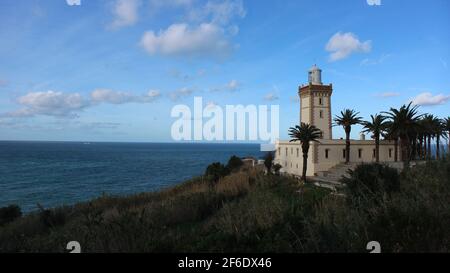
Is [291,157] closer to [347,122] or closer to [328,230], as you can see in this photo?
[347,122]

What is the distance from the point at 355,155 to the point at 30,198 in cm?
3079

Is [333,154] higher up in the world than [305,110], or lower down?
lower down

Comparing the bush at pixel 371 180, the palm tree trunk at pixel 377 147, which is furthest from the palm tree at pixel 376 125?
the bush at pixel 371 180

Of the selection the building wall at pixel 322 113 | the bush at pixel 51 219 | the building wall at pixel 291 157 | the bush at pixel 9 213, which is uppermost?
the building wall at pixel 322 113

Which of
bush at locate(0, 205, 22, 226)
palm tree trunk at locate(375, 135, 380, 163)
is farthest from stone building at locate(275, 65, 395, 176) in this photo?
bush at locate(0, 205, 22, 226)

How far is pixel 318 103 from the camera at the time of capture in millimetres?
36344

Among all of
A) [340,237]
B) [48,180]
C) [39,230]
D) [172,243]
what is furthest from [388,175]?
[48,180]

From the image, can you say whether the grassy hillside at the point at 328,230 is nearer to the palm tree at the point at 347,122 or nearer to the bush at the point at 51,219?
the bush at the point at 51,219

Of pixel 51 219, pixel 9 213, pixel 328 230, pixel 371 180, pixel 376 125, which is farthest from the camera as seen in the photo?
pixel 376 125

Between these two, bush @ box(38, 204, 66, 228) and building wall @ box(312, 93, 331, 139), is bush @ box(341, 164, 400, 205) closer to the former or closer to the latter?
bush @ box(38, 204, 66, 228)

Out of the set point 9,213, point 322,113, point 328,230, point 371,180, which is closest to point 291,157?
point 322,113

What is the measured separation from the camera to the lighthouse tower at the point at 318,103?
36.0 meters

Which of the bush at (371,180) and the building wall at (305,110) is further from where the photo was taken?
the building wall at (305,110)
